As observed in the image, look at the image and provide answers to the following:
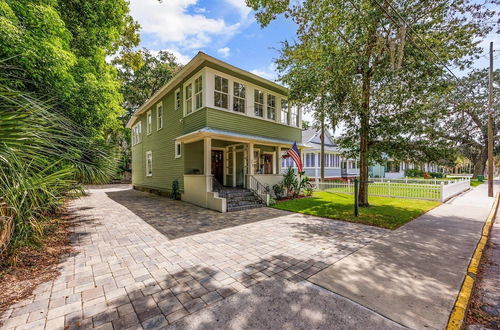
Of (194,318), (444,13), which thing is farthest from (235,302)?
(444,13)

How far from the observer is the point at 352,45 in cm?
834

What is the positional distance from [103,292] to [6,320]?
2.95ft

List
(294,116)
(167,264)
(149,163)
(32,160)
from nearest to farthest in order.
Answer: (32,160) → (167,264) → (294,116) → (149,163)

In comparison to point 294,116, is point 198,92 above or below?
above

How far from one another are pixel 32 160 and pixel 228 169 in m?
9.48

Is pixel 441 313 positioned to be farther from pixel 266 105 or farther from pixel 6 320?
pixel 266 105

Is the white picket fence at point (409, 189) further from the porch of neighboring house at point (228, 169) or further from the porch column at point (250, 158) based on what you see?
the porch column at point (250, 158)

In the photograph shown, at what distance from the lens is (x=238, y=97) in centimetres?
1086

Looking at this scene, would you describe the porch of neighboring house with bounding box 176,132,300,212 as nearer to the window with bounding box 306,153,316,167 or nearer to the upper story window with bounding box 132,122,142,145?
the window with bounding box 306,153,316,167

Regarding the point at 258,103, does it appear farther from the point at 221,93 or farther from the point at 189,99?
the point at 189,99

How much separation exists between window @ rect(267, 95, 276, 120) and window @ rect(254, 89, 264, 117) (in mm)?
592

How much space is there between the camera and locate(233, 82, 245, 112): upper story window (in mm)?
10822

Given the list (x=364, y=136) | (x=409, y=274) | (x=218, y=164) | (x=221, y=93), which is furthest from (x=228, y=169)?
(x=409, y=274)

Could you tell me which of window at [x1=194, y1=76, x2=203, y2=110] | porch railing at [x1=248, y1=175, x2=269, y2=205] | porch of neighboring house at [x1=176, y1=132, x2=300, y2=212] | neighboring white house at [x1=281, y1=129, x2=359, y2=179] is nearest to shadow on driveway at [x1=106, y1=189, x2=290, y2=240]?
porch of neighboring house at [x1=176, y1=132, x2=300, y2=212]
